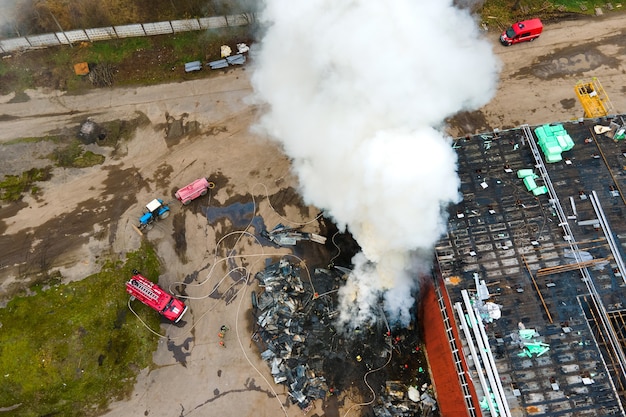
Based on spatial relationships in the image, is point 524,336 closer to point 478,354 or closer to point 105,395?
point 478,354

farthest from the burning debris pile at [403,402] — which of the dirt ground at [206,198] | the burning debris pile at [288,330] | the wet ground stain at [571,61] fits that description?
the wet ground stain at [571,61]

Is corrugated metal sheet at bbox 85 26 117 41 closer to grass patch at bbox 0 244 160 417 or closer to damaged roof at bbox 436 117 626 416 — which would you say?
grass patch at bbox 0 244 160 417

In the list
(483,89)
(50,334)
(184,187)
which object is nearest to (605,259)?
(483,89)

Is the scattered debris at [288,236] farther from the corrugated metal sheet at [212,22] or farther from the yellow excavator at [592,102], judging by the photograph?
the corrugated metal sheet at [212,22]

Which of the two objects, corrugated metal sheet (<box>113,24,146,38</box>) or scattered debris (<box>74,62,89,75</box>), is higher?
corrugated metal sheet (<box>113,24,146,38</box>)

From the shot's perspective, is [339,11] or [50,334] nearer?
[339,11]

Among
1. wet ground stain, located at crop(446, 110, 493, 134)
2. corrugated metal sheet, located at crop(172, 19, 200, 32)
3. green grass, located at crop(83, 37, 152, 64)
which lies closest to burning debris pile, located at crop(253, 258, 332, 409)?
wet ground stain, located at crop(446, 110, 493, 134)
